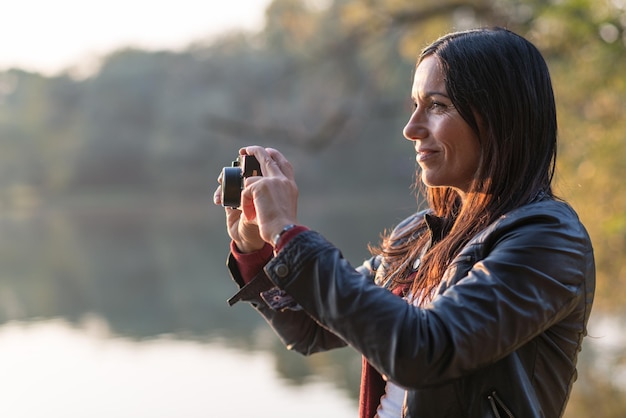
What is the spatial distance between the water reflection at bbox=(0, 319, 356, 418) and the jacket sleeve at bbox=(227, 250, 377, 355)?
575 cm

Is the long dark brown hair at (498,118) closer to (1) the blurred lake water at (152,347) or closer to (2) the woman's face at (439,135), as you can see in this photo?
(2) the woman's face at (439,135)

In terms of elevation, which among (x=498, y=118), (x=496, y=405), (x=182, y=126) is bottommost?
(x=496, y=405)

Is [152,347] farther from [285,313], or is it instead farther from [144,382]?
[285,313]

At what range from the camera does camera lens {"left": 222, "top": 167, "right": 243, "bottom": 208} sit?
1415 millimetres

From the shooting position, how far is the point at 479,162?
1.33m

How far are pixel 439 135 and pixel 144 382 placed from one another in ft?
24.8

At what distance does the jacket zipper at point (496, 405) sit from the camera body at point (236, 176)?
0.49 metres

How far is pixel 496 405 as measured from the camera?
1180 millimetres

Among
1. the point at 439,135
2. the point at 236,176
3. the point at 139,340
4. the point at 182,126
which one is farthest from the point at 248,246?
the point at 182,126

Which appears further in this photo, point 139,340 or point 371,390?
point 139,340

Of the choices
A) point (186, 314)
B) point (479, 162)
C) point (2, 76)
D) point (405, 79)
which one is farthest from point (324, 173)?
point (479, 162)

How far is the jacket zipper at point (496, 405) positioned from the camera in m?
1.17

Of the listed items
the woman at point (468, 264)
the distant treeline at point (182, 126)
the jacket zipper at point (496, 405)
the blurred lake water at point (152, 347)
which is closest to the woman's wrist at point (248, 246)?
the woman at point (468, 264)

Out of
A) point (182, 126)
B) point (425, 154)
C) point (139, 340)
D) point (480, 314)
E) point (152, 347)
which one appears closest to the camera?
point (480, 314)
